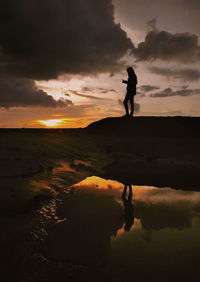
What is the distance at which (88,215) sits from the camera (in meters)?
4.05

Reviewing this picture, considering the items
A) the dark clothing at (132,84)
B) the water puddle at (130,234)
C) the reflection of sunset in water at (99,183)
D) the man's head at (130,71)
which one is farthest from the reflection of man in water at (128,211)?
the man's head at (130,71)

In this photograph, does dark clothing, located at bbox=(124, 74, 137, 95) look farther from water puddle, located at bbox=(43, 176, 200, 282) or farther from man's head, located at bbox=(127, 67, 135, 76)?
water puddle, located at bbox=(43, 176, 200, 282)

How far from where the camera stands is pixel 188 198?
5.18 metres

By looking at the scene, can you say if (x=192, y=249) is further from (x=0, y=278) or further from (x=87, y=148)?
(x=87, y=148)

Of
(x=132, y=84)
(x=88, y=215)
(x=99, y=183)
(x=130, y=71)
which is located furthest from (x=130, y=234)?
(x=130, y=71)

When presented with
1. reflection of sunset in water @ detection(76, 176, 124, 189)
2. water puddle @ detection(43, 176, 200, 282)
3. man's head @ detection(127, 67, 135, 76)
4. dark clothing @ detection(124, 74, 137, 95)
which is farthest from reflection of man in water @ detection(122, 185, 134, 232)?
man's head @ detection(127, 67, 135, 76)

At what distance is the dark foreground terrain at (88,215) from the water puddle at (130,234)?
0.01 m

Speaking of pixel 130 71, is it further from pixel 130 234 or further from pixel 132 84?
pixel 130 234

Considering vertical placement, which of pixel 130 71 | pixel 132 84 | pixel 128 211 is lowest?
pixel 128 211

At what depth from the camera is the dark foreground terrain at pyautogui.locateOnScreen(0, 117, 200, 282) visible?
265 cm

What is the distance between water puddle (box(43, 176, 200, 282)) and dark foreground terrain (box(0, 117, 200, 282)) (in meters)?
0.01

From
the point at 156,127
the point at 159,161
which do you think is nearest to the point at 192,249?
the point at 159,161

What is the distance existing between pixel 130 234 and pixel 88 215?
87 centimetres

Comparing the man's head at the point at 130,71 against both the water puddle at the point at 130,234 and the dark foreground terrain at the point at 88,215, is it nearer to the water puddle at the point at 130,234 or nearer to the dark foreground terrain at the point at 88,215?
the dark foreground terrain at the point at 88,215
